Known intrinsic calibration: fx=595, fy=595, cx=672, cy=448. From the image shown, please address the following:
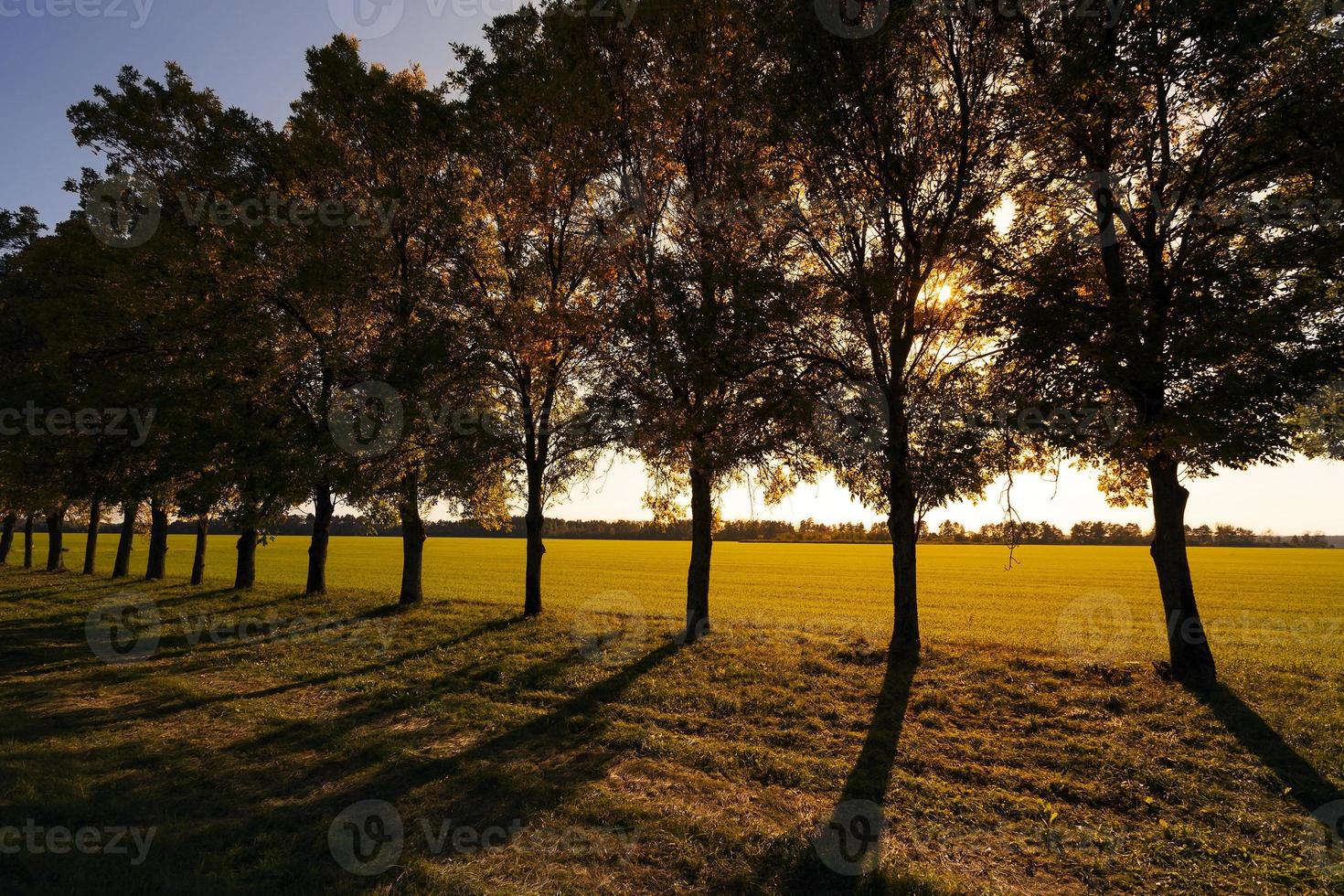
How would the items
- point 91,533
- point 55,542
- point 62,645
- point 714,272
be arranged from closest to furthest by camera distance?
1. point 714,272
2. point 62,645
3. point 91,533
4. point 55,542

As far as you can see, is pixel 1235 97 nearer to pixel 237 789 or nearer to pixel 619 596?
pixel 237 789

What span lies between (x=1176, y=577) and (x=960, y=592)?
2349cm

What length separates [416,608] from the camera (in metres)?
22.2

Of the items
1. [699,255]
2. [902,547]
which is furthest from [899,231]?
[902,547]

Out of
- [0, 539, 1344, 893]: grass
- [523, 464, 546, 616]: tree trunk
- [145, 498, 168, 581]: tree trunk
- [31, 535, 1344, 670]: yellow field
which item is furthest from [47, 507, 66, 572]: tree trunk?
[523, 464, 546, 616]: tree trunk

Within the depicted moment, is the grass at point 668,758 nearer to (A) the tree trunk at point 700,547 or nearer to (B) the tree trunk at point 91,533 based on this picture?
(A) the tree trunk at point 700,547

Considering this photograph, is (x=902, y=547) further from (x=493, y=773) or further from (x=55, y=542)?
(x=55, y=542)

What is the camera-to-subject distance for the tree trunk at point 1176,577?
1223cm

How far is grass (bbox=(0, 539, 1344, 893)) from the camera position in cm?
598

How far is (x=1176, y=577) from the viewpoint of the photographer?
12914mm

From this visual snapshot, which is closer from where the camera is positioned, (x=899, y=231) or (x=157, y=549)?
(x=899, y=231)

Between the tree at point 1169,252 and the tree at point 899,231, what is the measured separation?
1.08m

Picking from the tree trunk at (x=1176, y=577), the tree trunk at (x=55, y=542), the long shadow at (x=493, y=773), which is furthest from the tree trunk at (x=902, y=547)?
the tree trunk at (x=55, y=542)

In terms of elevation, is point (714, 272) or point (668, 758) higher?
point (714, 272)
